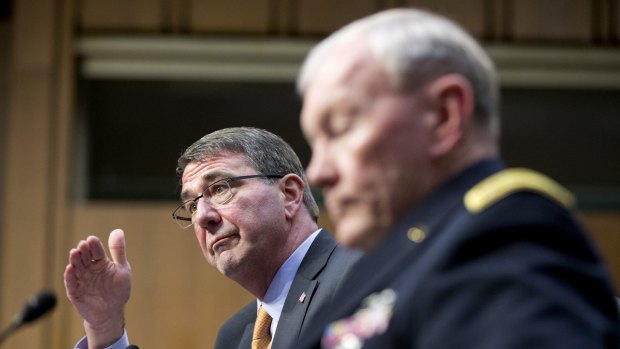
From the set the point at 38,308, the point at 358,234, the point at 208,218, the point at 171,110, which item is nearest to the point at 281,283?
the point at 208,218

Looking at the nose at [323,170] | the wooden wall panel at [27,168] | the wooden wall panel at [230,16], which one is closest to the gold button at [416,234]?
the nose at [323,170]

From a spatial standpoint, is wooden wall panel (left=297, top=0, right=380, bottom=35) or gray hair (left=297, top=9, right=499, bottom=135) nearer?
gray hair (left=297, top=9, right=499, bottom=135)

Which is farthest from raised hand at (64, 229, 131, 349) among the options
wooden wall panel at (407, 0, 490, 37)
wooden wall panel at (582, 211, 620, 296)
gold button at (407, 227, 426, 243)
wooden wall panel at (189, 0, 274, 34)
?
wooden wall panel at (582, 211, 620, 296)

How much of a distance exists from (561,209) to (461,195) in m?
0.12

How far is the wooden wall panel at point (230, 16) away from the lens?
6.01 m

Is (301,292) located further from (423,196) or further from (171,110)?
(171,110)

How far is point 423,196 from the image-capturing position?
53.2 inches

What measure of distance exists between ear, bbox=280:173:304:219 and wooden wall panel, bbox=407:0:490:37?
3165 millimetres

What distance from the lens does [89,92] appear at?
19.9 feet

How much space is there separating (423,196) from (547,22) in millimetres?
4950

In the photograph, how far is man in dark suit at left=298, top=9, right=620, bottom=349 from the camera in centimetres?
121

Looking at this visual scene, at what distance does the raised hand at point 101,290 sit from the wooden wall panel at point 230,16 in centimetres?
349

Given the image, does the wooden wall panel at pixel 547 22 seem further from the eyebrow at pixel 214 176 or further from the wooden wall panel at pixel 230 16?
the eyebrow at pixel 214 176

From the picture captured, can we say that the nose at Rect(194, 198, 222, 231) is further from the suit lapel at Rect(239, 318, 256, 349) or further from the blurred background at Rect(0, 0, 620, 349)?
the blurred background at Rect(0, 0, 620, 349)
